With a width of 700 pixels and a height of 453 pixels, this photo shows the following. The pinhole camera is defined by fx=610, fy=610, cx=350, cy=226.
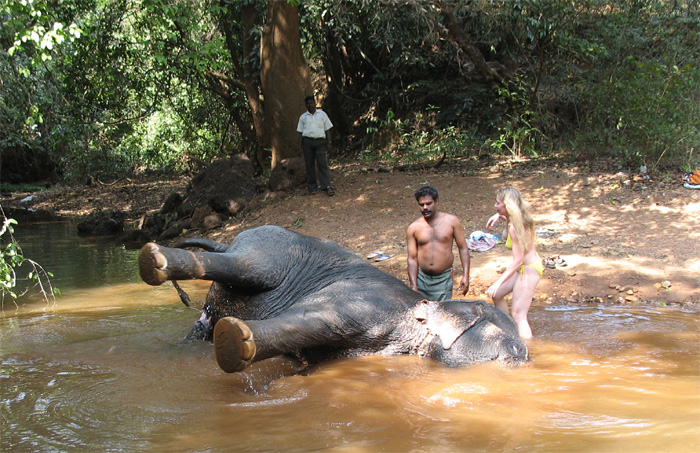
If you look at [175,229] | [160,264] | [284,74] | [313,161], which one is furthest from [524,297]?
[284,74]

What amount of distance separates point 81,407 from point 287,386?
50.3 inches

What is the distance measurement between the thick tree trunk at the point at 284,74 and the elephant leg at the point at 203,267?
7922 millimetres

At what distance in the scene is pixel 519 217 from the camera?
4.94 metres

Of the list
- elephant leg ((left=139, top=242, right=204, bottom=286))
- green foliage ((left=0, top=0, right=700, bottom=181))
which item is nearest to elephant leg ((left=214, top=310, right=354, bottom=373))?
elephant leg ((left=139, top=242, right=204, bottom=286))

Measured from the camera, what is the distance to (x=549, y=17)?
12.4m

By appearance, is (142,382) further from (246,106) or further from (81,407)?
(246,106)

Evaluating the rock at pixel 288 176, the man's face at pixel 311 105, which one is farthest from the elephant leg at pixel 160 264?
the rock at pixel 288 176

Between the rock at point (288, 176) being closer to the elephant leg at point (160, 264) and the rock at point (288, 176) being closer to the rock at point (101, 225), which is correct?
the rock at point (101, 225)

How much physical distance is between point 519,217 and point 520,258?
1.14ft

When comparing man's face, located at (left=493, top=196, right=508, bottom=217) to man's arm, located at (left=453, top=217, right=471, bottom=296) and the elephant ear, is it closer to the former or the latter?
man's arm, located at (left=453, top=217, right=471, bottom=296)

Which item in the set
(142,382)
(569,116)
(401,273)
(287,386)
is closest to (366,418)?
(287,386)

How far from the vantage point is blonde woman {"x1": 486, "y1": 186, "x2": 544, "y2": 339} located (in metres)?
4.96

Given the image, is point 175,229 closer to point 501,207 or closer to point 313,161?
point 313,161

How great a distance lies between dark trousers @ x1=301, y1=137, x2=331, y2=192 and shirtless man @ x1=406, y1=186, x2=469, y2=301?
563cm
